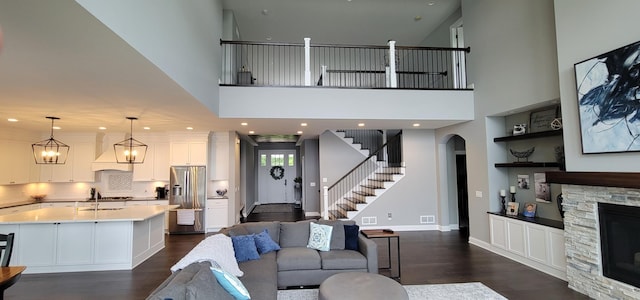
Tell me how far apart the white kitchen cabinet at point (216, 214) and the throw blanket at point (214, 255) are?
426cm

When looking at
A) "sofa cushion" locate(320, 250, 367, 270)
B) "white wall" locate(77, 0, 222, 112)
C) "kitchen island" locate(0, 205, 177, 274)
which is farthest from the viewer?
"kitchen island" locate(0, 205, 177, 274)

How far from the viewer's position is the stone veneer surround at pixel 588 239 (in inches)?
129

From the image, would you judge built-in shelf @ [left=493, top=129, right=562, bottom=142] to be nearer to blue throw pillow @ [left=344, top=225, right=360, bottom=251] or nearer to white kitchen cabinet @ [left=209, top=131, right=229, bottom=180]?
blue throw pillow @ [left=344, top=225, right=360, bottom=251]

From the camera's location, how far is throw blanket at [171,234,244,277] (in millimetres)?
2603

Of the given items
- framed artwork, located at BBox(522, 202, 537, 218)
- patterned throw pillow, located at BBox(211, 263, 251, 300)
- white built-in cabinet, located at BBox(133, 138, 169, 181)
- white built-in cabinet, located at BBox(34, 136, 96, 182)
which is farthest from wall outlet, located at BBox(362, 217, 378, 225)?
white built-in cabinet, located at BBox(34, 136, 96, 182)

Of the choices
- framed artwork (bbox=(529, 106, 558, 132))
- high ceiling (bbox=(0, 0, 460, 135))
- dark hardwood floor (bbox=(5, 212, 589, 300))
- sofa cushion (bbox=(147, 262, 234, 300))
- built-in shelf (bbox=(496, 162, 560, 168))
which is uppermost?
high ceiling (bbox=(0, 0, 460, 135))

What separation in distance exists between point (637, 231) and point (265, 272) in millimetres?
4070

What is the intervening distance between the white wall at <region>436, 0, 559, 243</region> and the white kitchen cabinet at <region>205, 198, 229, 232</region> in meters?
5.73

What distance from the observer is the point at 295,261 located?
3.81 m

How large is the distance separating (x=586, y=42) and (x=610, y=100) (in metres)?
0.81

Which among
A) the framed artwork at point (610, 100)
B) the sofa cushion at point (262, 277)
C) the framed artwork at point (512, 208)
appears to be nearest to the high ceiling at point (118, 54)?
the sofa cushion at point (262, 277)

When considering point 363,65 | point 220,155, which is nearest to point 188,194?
point 220,155

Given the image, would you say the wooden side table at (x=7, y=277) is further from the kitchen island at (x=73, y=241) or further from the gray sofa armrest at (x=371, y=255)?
the gray sofa armrest at (x=371, y=255)

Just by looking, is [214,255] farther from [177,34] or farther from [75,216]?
[75,216]
